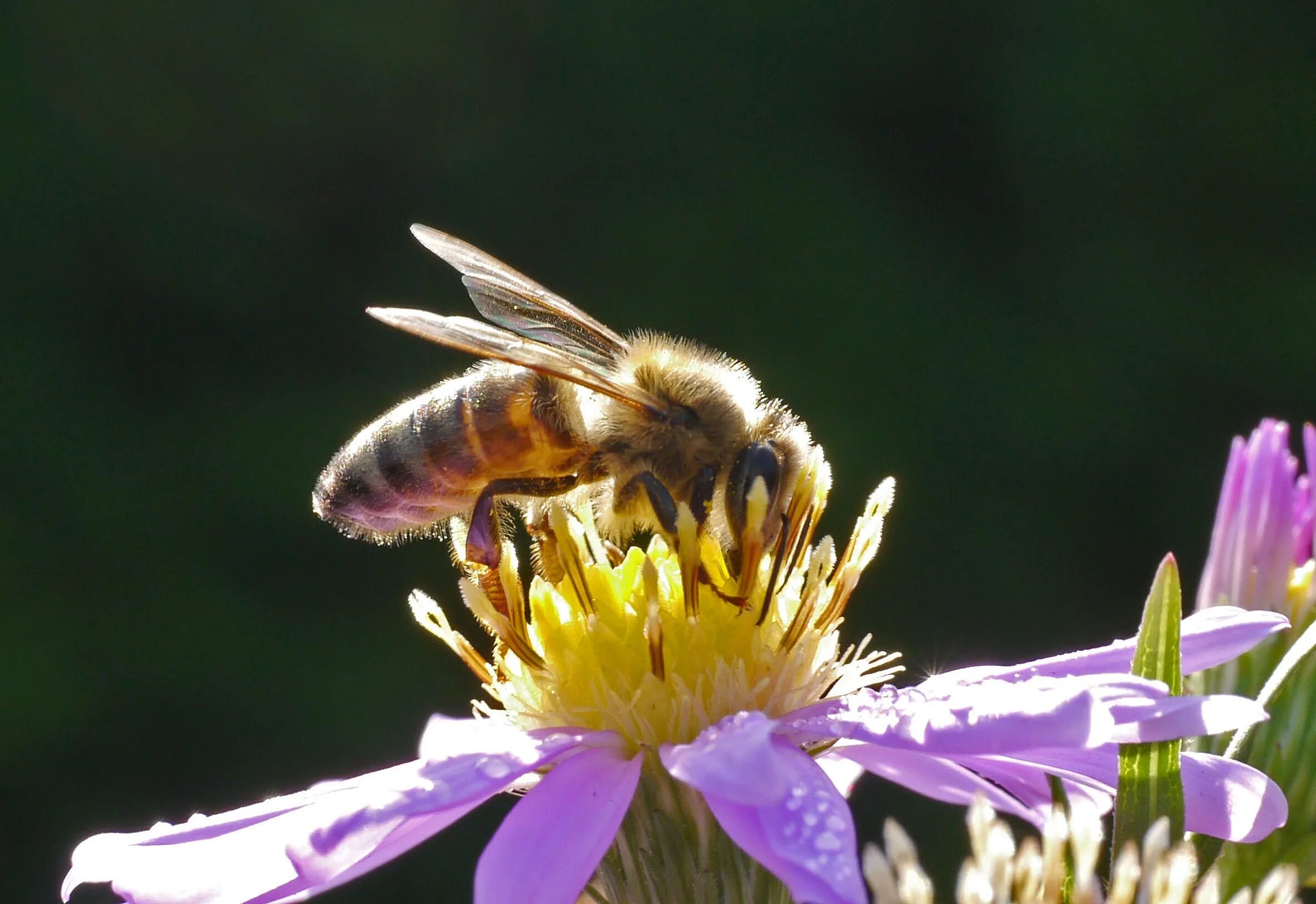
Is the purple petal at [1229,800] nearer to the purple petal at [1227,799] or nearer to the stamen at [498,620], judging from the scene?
the purple petal at [1227,799]

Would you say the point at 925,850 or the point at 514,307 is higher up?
the point at 514,307

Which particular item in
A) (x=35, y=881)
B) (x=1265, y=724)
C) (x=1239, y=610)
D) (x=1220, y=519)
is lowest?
(x=35, y=881)

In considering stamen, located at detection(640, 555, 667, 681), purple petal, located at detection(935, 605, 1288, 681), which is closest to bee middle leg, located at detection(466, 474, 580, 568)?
stamen, located at detection(640, 555, 667, 681)

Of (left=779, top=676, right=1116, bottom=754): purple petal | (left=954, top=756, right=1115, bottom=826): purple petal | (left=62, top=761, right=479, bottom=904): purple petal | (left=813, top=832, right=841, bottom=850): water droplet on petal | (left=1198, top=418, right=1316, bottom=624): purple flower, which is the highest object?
(left=1198, top=418, right=1316, bottom=624): purple flower

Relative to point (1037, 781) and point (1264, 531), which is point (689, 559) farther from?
point (1264, 531)

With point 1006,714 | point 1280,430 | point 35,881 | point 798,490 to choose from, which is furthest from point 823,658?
point 35,881

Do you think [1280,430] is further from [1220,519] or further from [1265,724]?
[1265,724]

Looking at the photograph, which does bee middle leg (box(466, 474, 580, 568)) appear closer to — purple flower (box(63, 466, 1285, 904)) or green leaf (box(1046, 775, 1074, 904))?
purple flower (box(63, 466, 1285, 904))
